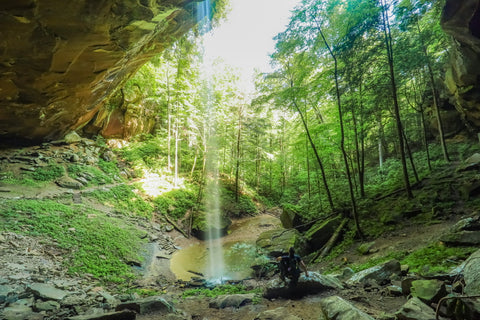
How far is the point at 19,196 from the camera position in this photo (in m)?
10.2

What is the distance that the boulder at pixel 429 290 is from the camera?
3226 mm

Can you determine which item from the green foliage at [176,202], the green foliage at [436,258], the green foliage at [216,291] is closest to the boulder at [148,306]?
the green foliage at [216,291]

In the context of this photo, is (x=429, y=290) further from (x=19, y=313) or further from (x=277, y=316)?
(x=19, y=313)

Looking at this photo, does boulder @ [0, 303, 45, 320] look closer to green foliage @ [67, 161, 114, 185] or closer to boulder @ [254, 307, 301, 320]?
boulder @ [254, 307, 301, 320]

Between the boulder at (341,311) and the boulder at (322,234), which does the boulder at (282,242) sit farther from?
the boulder at (341,311)

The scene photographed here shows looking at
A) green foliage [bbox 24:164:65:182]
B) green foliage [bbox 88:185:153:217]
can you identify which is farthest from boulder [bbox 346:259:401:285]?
green foliage [bbox 24:164:65:182]

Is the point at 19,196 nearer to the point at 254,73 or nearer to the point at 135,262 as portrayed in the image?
the point at 135,262

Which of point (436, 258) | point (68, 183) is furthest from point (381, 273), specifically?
point (68, 183)

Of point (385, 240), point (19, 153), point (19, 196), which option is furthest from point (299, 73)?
point (19, 153)

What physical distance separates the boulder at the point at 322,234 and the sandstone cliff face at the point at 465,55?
9.11 metres

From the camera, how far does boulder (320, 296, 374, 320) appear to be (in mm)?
3034

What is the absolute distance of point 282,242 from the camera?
37.2ft

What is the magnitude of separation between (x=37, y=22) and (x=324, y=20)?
36.3 ft

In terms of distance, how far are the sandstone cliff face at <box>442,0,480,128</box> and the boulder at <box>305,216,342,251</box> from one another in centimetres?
911
